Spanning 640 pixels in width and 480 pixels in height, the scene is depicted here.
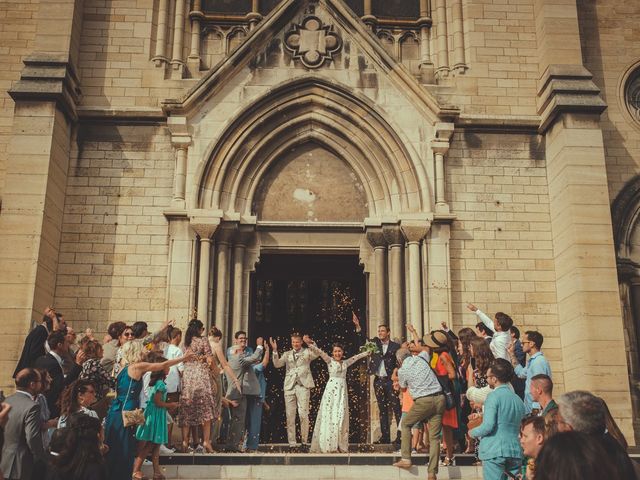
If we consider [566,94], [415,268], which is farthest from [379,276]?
[566,94]

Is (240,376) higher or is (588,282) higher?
(588,282)

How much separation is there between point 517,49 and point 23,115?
10589 mm

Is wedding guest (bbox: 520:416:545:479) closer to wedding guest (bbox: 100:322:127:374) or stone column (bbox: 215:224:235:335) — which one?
wedding guest (bbox: 100:322:127:374)

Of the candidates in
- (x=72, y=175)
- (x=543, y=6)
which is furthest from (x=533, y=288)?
(x=72, y=175)

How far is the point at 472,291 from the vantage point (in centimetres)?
1418

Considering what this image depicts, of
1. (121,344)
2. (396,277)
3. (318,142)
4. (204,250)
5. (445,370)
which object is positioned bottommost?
(445,370)

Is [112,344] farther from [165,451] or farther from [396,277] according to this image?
[396,277]

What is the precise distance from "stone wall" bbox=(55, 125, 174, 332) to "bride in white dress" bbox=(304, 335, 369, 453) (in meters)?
4.13

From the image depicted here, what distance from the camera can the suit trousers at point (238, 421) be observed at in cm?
1168

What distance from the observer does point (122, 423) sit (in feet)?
25.1

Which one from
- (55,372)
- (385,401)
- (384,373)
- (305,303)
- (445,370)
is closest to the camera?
(55,372)

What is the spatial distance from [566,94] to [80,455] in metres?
12.7

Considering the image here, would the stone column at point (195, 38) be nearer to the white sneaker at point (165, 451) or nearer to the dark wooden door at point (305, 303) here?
the dark wooden door at point (305, 303)

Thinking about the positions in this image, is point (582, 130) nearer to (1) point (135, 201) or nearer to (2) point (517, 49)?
(2) point (517, 49)
